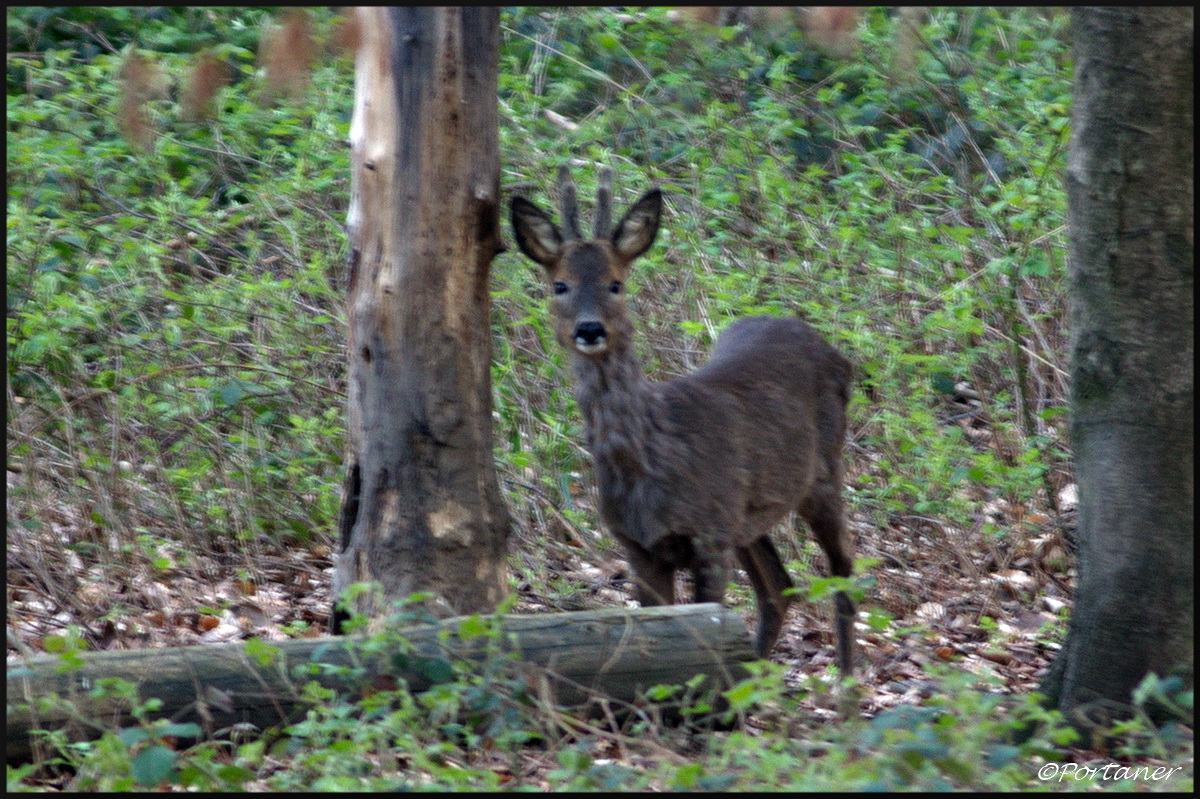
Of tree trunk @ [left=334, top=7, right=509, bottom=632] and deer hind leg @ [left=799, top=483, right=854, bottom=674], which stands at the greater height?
tree trunk @ [left=334, top=7, right=509, bottom=632]

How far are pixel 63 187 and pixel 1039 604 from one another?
254 inches

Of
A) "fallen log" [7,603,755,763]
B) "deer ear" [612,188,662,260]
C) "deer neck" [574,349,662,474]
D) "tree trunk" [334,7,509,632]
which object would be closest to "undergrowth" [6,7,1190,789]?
"fallen log" [7,603,755,763]

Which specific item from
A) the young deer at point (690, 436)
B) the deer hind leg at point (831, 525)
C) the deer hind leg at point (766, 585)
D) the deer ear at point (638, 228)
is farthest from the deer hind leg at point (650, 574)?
the deer ear at point (638, 228)

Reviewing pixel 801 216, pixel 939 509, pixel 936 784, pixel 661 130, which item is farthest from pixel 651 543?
pixel 661 130

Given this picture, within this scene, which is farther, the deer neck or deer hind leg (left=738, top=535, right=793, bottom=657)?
Result: deer hind leg (left=738, top=535, right=793, bottom=657)

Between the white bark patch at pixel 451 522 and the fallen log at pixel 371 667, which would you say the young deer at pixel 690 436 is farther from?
the white bark patch at pixel 451 522

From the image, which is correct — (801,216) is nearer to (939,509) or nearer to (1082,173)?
(939,509)

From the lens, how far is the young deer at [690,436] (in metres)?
5.79

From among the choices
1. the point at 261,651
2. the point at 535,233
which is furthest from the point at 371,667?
the point at 535,233

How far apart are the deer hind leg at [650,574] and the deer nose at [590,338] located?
84 cm

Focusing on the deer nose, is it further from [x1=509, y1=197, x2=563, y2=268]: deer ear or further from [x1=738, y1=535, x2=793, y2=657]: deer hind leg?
[x1=738, y1=535, x2=793, y2=657]: deer hind leg

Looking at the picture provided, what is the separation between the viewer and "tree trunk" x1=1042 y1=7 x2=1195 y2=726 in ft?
14.8

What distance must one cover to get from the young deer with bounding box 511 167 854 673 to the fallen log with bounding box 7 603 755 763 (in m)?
0.57

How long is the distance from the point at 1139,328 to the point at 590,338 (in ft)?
7.30
